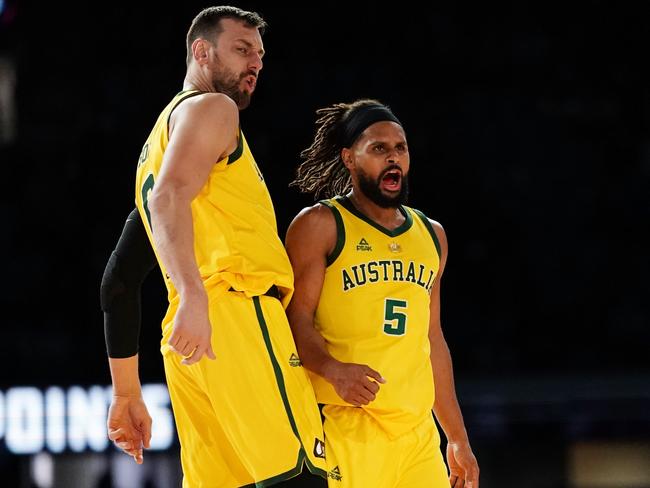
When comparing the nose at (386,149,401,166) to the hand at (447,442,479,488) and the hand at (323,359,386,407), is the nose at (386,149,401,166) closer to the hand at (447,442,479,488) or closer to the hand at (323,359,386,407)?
the hand at (323,359,386,407)

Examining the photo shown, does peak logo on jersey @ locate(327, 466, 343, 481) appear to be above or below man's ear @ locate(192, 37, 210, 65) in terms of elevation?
below

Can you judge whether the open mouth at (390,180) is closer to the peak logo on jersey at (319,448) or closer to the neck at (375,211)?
the neck at (375,211)

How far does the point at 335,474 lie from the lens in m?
3.74

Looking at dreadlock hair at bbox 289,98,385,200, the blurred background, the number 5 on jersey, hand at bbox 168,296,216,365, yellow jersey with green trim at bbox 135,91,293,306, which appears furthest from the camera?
the blurred background

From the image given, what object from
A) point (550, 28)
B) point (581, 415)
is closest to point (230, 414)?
point (581, 415)

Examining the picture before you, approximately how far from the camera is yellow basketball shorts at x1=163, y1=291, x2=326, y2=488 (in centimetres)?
318

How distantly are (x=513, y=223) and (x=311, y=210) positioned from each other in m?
8.21

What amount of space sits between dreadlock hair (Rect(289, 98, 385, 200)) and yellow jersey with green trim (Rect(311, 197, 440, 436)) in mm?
311

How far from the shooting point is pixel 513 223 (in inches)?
469

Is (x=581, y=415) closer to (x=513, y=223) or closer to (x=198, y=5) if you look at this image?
(x=513, y=223)

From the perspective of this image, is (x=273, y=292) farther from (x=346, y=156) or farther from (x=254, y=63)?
(x=346, y=156)

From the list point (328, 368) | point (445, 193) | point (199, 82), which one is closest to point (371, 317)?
point (328, 368)

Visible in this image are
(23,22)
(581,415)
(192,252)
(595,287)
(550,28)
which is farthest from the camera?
(550,28)

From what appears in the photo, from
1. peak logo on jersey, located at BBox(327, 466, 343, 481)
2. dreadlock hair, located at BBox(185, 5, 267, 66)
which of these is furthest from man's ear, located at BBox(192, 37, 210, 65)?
peak logo on jersey, located at BBox(327, 466, 343, 481)
